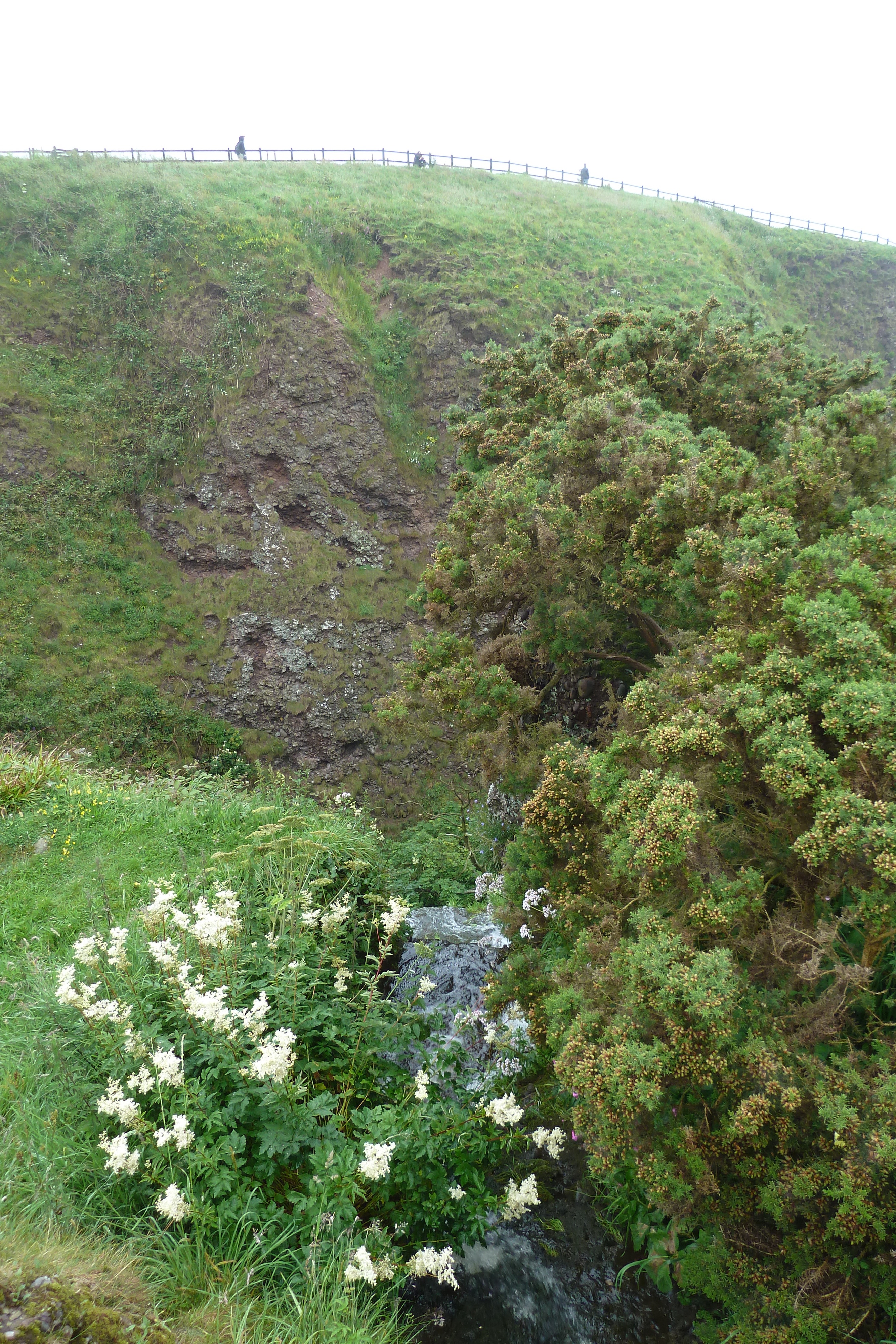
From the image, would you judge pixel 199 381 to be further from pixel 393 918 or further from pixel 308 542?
pixel 393 918

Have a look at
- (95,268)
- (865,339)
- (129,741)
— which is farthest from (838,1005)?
(865,339)

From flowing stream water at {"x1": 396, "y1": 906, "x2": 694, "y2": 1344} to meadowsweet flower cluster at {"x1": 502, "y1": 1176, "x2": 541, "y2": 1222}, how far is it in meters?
0.73

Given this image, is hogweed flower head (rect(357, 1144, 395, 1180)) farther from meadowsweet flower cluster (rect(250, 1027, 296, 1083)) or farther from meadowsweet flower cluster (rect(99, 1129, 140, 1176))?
meadowsweet flower cluster (rect(99, 1129, 140, 1176))

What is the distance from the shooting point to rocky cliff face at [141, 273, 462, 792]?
15836 millimetres

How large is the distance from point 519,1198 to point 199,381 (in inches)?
743

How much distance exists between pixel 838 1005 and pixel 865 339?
32.9 metres

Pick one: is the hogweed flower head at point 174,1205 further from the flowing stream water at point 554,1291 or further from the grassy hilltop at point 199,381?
the grassy hilltop at point 199,381

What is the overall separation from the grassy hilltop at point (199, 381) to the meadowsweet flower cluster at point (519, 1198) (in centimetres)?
1246

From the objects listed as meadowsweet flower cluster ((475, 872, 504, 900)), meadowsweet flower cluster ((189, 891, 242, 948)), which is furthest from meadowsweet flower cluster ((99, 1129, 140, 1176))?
meadowsweet flower cluster ((475, 872, 504, 900))

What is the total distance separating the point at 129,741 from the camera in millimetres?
14539

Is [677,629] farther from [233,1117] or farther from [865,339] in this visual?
[865,339]

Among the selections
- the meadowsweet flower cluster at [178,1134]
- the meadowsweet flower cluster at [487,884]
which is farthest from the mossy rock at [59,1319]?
the meadowsweet flower cluster at [487,884]

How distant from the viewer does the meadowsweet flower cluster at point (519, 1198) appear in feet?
10.6

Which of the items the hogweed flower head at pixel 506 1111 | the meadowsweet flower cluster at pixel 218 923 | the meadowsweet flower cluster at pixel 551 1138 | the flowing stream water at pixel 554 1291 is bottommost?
the flowing stream water at pixel 554 1291
